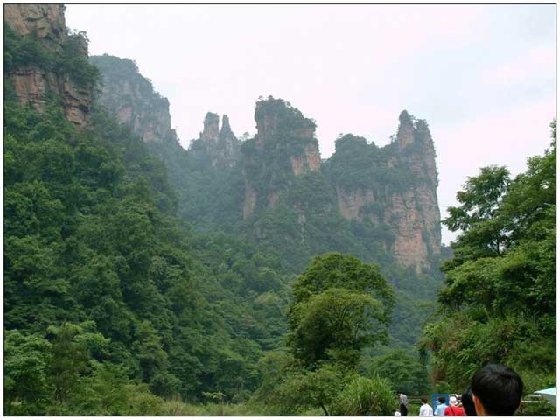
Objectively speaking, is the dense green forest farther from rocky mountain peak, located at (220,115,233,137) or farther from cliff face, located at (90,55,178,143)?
rocky mountain peak, located at (220,115,233,137)

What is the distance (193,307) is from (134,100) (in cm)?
5943

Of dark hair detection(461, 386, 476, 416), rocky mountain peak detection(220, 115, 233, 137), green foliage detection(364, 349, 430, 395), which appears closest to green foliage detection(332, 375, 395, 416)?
green foliage detection(364, 349, 430, 395)

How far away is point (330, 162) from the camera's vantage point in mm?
80625

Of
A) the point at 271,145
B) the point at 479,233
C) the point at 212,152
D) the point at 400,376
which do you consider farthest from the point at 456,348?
the point at 212,152

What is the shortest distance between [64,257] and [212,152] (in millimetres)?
67289

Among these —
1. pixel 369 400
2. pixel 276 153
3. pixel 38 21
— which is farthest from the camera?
pixel 276 153

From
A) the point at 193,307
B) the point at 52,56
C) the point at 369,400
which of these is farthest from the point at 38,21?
the point at 369,400

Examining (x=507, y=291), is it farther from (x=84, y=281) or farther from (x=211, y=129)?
(x=211, y=129)

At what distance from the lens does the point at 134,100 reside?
88.4 metres

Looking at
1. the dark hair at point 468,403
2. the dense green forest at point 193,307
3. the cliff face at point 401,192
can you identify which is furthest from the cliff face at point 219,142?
the dark hair at point 468,403

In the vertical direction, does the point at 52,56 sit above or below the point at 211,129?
below

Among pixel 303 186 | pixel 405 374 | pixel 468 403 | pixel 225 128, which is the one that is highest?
pixel 225 128

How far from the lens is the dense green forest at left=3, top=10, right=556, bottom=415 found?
48.9ft

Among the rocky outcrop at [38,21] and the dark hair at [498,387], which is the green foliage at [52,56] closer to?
the rocky outcrop at [38,21]
